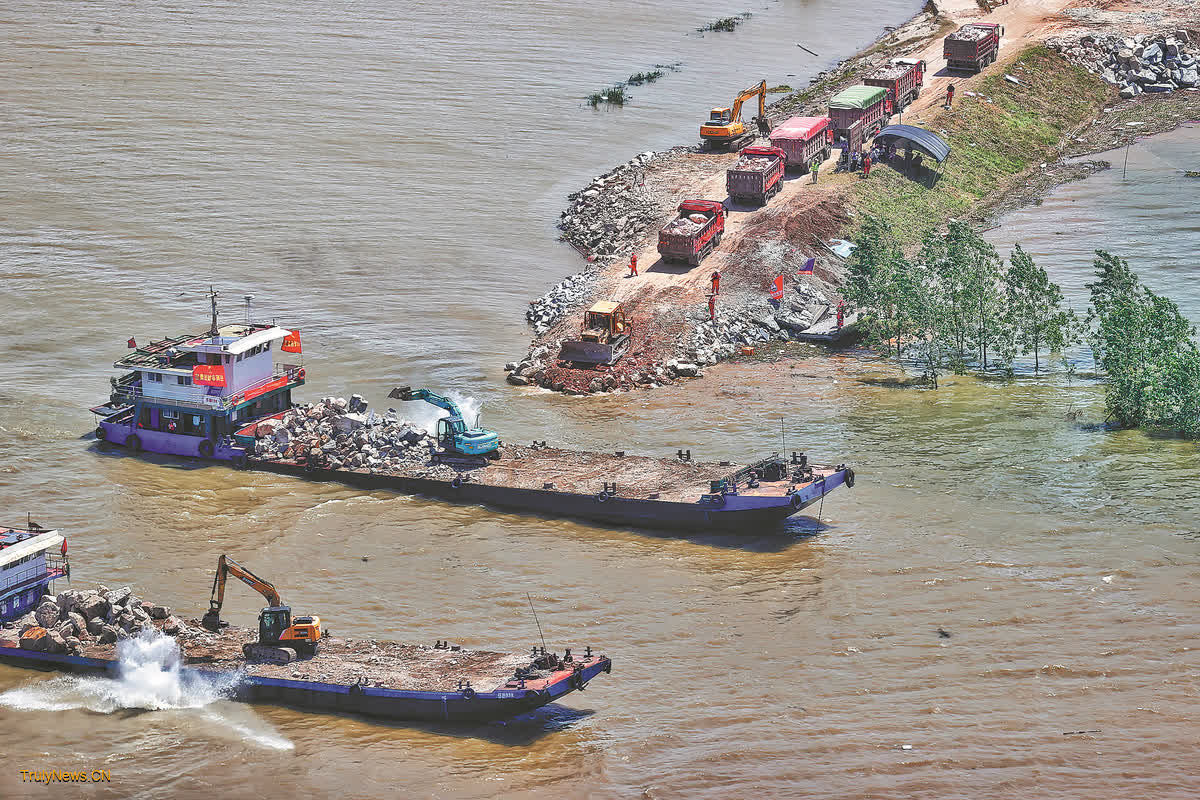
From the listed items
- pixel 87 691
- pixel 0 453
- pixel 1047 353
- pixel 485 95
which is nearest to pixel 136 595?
pixel 87 691

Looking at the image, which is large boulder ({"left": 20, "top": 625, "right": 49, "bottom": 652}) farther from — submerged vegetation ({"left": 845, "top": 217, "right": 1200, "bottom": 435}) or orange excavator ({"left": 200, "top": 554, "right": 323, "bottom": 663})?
submerged vegetation ({"left": 845, "top": 217, "right": 1200, "bottom": 435})

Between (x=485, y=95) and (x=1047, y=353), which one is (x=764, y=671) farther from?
(x=485, y=95)

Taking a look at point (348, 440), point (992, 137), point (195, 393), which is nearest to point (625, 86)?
point (992, 137)

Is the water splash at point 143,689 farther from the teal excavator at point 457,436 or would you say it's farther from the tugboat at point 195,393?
the tugboat at point 195,393

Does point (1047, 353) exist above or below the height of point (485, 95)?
below

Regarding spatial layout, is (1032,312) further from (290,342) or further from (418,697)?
(418,697)

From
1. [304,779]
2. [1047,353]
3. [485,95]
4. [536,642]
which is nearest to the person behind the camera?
[304,779]

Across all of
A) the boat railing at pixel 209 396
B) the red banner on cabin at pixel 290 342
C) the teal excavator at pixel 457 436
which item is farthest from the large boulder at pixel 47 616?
the red banner on cabin at pixel 290 342
